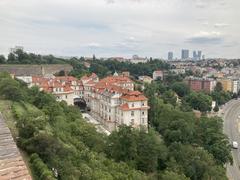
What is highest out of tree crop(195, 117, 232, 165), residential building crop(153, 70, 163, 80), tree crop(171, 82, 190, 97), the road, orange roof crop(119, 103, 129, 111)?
residential building crop(153, 70, 163, 80)

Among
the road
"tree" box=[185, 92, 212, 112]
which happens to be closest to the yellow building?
the road

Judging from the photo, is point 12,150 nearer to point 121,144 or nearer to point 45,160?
point 45,160

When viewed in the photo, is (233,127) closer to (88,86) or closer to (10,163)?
(88,86)

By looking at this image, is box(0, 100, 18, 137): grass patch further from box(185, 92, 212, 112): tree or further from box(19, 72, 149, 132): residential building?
box(185, 92, 212, 112): tree

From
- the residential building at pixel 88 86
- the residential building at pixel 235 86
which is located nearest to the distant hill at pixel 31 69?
the residential building at pixel 88 86

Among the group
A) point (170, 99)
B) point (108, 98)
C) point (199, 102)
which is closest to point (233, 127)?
point (199, 102)
